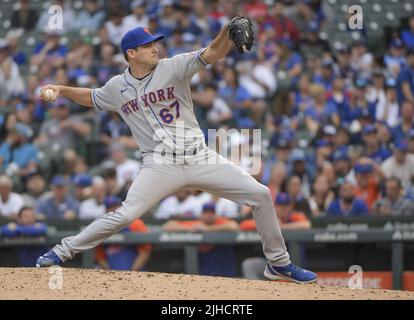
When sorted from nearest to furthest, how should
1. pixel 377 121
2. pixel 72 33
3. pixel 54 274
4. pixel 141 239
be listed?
1. pixel 54 274
2. pixel 141 239
3. pixel 377 121
4. pixel 72 33

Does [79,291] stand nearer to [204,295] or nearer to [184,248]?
[204,295]

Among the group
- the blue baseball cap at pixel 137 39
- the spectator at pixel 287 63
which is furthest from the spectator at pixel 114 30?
the blue baseball cap at pixel 137 39

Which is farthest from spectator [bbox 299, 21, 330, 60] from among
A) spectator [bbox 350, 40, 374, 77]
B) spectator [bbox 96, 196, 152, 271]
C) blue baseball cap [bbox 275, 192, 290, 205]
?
spectator [bbox 96, 196, 152, 271]

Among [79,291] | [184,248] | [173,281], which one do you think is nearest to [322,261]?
[184,248]

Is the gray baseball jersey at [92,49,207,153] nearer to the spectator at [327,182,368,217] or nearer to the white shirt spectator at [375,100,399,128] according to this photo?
the spectator at [327,182,368,217]

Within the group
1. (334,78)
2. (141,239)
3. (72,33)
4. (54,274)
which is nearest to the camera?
(54,274)

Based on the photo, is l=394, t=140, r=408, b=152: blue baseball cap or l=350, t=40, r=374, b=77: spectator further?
l=350, t=40, r=374, b=77: spectator
